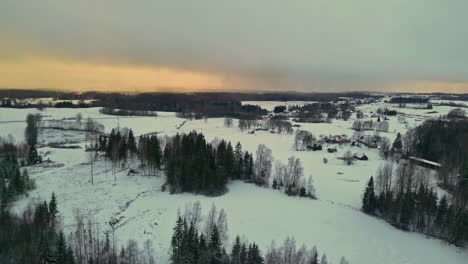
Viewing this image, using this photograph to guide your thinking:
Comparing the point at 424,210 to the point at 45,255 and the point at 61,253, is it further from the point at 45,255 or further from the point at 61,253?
the point at 45,255

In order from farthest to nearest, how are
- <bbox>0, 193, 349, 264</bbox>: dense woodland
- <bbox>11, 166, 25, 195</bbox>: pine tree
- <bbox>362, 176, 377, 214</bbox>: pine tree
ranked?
<bbox>362, 176, 377, 214</bbox>: pine tree, <bbox>11, 166, 25, 195</bbox>: pine tree, <bbox>0, 193, 349, 264</bbox>: dense woodland

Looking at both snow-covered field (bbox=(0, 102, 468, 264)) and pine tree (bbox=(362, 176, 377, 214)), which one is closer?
snow-covered field (bbox=(0, 102, 468, 264))

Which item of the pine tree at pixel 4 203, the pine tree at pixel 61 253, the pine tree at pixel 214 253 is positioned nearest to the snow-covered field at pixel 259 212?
the pine tree at pixel 4 203

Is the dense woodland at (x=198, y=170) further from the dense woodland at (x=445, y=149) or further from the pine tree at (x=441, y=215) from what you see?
the dense woodland at (x=445, y=149)

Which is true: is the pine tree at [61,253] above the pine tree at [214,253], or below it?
above

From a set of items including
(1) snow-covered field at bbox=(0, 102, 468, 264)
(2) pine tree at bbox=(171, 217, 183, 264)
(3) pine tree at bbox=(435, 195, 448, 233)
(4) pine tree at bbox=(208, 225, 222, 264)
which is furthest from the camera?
(3) pine tree at bbox=(435, 195, 448, 233)

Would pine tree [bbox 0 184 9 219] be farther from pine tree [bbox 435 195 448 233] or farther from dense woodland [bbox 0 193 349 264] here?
pine tree [bbox 435 195 448 233]

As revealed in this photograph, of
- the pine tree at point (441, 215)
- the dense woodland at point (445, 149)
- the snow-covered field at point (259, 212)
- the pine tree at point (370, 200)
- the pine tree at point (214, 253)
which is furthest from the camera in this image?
the dense woodland at point (445, 149)

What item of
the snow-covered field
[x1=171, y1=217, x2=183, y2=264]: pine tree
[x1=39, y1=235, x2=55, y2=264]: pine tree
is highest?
[x1=39, y1=235, x2=55, y2=264]: pine tree

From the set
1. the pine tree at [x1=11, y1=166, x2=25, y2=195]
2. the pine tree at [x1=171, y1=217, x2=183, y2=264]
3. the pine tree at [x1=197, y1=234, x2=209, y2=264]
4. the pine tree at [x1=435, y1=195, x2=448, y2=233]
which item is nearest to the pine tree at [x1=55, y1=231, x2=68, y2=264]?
the pine tree at [x1=171, y1=217, x2=183, y2=264]

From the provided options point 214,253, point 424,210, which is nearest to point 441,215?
point 424,210

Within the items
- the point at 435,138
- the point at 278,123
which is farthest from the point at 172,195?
the point at 278,123

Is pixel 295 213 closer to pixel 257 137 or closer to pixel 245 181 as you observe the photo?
pixel 245 181
